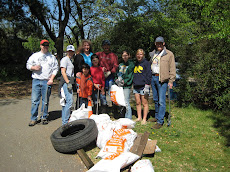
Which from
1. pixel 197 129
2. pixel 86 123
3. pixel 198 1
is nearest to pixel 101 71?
pixel 86 123

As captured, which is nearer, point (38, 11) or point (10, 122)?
point (10, 122)

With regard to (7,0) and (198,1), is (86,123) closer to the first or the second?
(198,1)

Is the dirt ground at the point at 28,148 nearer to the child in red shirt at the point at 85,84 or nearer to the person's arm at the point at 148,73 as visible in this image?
the child in red shirt at the point at 85,84

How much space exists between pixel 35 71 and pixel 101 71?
1.66 meters

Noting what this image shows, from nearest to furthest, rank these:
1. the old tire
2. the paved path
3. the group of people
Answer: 1. the paved path
2. the old tire
3. the group of people

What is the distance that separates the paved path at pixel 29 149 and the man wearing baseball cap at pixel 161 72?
99.4 inches

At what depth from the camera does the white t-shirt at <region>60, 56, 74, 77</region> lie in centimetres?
510

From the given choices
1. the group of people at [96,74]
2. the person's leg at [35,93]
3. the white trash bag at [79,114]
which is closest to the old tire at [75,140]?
the white trash bag at [79,114]

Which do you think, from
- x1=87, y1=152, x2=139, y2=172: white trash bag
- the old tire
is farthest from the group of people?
x1=87, y1=152, x2=139, y2=172: white trash bag

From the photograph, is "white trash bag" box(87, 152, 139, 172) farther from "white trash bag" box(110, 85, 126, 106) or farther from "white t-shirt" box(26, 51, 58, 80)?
"white t-shirt" box(26, 51, 58, 80)

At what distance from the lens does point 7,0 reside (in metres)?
15.2

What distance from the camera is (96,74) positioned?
5.54m

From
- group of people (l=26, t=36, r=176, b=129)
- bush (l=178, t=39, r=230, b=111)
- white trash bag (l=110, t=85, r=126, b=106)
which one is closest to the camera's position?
group of people (l=26, t=36, r=176, b=129)

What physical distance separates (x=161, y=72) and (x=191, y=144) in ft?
5.96
